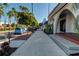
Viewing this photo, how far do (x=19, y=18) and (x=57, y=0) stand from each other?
4026 mm

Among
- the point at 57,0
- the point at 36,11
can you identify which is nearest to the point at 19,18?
the point at 36,11

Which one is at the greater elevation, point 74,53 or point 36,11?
point 36,11

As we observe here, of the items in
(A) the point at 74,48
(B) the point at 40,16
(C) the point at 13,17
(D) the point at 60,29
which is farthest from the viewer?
(D) the point at 60,29

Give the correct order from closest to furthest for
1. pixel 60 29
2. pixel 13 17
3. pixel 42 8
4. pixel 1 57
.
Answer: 1. pixel 1 57
2. pixel 42 8
3. pixel 13 17
4. pixel 60 29

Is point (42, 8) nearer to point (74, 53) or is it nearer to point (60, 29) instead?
point (74, 53)

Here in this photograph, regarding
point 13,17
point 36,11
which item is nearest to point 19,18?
point 13,17

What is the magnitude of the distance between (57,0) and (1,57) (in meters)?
2.76

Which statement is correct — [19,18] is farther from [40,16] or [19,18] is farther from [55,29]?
[55,29]

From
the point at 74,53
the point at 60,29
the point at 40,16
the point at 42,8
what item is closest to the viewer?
the point at 74,53

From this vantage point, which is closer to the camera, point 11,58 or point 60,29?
point 11,58

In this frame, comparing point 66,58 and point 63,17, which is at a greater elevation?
point 63,17

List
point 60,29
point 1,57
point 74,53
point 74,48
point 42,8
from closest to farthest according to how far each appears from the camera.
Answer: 1. point 1,57
2. point 74,53
3. point 74,48
4. point 42,8
5. point 60,29

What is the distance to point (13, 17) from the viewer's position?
36.6ft

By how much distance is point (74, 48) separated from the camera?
23.2ft
